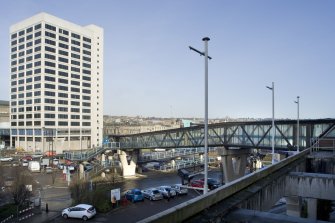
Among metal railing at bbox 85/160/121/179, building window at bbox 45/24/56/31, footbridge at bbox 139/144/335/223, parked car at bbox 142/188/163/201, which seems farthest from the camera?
building window at bbox 45/24/56/31

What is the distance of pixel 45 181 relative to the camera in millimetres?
52875

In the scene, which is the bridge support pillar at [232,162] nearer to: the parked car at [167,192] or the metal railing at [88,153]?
the parked car at [167,192]

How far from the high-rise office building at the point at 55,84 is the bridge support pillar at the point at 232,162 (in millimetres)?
65135

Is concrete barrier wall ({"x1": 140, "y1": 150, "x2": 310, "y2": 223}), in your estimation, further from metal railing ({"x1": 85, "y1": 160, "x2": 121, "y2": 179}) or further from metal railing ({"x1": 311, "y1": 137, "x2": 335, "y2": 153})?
metal railing ({"x1": 85, "y1": 160, "x2": 121, "y2": 179})

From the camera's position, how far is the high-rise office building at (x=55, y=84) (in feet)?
327

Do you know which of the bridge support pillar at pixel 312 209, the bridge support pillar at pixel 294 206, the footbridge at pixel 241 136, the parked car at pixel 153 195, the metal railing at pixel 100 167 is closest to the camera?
the bridge support pillar at pixel 312 209

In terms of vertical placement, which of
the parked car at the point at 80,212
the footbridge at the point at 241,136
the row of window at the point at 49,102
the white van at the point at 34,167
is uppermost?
the row of window at the point at 49,102

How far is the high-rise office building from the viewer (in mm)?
99688

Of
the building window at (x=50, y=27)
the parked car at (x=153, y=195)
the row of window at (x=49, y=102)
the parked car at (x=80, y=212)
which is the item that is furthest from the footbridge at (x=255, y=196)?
the building window at (x=50, y=27)

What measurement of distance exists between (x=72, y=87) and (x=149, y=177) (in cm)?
5607

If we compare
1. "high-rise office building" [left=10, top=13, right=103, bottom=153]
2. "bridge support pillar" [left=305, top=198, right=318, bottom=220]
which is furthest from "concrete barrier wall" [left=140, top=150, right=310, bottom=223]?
"high-rise office building" [left=10, top=13, right=103, bottom=153]

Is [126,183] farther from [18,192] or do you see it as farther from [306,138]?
[306,138]

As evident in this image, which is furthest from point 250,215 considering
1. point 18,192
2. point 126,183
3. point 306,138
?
point 126,183

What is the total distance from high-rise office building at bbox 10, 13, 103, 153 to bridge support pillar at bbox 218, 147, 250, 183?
65.1m
